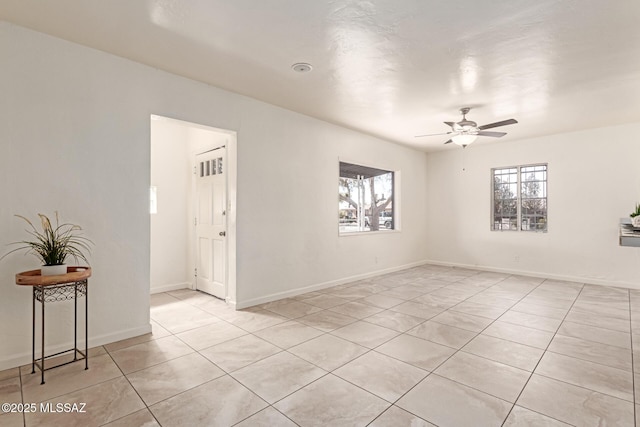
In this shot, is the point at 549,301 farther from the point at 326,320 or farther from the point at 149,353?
the point at 149,353

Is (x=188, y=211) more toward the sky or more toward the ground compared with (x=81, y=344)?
more toward the sky

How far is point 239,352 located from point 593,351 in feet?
10.7

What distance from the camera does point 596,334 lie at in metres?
3.31

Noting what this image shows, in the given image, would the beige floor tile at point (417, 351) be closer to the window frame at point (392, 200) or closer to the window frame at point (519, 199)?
the window frame at point (392, 200)

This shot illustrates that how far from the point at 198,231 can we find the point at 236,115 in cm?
213

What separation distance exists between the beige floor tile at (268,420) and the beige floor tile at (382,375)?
626mm

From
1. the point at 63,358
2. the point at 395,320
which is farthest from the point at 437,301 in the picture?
the point at 63,358

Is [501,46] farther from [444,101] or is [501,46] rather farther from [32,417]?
[32,417]

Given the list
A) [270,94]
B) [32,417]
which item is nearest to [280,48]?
[270,94]

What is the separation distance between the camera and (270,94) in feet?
13.5

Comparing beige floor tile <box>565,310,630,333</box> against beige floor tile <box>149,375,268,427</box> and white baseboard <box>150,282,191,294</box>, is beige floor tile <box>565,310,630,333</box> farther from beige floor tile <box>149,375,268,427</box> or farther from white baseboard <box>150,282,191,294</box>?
white baseboard <box>150,282,191,294</box>

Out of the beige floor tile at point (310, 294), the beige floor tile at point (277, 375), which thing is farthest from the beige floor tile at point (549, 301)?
the beige floor tile at point (277, 375)

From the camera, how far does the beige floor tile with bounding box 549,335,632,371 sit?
2.70 meters

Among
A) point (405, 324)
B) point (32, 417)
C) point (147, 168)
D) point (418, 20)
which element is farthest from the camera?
point (405, 324)
